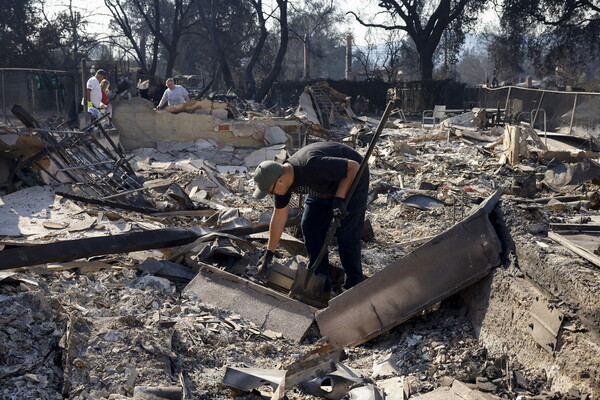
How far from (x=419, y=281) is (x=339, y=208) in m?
0.94

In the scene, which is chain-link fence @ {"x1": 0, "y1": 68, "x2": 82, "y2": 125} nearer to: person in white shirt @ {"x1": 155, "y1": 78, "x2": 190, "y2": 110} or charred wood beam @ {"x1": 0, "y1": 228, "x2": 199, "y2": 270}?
person in white shirt @ {"x1": 155, "y1": 78, "x2": 190, "y2": 110}

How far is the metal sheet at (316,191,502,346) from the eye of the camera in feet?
14.4

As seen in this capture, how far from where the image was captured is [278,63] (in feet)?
106

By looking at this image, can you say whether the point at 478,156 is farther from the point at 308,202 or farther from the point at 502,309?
the point at 502,309

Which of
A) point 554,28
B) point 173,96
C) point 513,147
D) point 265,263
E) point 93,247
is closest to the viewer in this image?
point 265,263

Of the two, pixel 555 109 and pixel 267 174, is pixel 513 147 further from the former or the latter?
pixel 267 174

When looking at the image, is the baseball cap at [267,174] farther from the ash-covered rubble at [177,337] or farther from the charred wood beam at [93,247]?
the charred wood beam at [93,247]

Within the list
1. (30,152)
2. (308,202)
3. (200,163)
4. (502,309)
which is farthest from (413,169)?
(502,309)

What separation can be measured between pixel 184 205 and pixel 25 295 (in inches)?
182

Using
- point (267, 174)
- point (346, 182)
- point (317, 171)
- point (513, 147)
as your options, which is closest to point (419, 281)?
point (346, 182)

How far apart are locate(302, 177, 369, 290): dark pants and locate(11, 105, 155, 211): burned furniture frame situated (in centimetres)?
335

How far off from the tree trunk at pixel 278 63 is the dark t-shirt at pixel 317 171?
1054 inches

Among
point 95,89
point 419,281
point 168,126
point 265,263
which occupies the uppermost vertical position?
point 95,89

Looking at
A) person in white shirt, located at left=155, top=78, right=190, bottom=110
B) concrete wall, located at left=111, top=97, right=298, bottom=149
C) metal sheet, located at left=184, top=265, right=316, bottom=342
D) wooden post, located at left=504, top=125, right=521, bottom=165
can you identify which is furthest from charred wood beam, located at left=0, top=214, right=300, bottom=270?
person in white shirt, located at left=155, top=78, right=190, bottom=110
